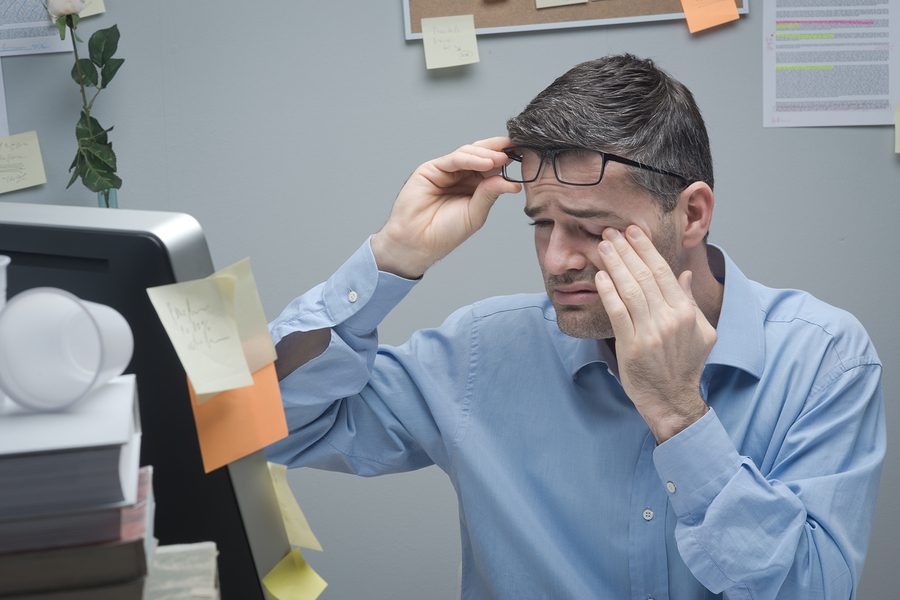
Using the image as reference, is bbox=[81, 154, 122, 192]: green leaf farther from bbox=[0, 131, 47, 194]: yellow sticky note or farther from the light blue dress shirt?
the light blue dress shirt

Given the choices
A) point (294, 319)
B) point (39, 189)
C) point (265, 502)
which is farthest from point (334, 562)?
point (265, 502)

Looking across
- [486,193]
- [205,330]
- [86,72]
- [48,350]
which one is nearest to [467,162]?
[486,193]

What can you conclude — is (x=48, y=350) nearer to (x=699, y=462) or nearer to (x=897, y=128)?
(x=699, y=462)

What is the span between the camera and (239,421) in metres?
0.45

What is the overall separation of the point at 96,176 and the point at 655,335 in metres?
1.25

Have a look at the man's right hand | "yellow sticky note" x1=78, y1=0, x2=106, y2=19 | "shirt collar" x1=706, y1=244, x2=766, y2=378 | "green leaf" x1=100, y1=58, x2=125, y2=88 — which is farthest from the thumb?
"yellow sticky note" x1=78, y1=0, x2=106, y2=19

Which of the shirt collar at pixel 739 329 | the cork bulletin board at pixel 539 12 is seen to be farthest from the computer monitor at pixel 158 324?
the cork bulletin board at pixel 539 12

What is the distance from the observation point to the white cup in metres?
0.33

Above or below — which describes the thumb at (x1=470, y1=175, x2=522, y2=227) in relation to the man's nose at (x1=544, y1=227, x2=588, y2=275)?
above

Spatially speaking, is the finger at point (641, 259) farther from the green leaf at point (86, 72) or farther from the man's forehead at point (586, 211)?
the green leaf at point (86, 72)

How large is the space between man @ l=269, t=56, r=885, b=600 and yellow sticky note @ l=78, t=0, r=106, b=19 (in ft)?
3.37

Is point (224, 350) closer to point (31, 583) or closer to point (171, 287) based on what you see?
point (171, 287)

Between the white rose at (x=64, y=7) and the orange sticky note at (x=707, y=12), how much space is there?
1302 mm

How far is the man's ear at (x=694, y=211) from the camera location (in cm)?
98
